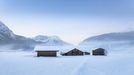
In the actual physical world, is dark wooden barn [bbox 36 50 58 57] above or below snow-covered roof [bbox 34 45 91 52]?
below

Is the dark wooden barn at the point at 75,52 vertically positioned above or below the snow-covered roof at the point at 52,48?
below

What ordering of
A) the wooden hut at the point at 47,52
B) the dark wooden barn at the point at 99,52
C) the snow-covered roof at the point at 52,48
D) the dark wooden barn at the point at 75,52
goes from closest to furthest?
the wooden hut at the point at 47,52 → the snow-covered roof at the point at 52,48 → the dark wooden barn at the point at 99,52 → the dark wooden barn at the point at 75,52

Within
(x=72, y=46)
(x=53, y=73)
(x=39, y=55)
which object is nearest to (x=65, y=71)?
(x=53, y=73)

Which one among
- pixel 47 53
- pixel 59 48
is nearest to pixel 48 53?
pixel 47 53

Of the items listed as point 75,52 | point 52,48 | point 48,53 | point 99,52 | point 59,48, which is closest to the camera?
point 48,53

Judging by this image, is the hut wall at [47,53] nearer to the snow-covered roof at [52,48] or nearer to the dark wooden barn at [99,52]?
the snow-covered roof at [52,48]

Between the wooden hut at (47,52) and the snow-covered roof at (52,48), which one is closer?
the wooden hut at (47,52)

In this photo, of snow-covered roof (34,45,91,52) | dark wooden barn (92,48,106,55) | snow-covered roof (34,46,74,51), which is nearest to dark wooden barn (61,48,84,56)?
snow-covered roof (34,45,91,52)

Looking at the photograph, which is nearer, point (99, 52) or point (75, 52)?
point (99, 52)

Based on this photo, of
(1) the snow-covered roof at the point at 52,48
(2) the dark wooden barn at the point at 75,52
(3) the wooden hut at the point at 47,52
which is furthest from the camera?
(2) the dark wooden barn at the point at 75,52

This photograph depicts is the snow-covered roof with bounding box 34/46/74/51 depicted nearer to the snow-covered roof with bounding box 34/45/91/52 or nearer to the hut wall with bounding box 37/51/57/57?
the snow-covered roof with bounding box 34/45/91/52

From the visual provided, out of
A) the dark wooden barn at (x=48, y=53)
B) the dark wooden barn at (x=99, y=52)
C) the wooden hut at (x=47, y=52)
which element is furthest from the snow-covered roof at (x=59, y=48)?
the dark wooden barn at (x=99, y=52)

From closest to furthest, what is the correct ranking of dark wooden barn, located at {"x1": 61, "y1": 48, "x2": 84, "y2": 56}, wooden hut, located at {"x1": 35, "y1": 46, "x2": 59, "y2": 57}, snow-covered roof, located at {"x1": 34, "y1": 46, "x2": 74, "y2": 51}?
wooden hut, located at {"x1": 35, "y1": 46, "x2": 59, "y2": 57}, snow-covered roof, located at {"x1": 34, "y1": 46, "x2": 74, "y2": 51}, dark wooden barn, located at {"x1": 61, "y1": 48, "x2": 84, "y2": 56}

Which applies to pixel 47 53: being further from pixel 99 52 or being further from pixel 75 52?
pixel 99 52
